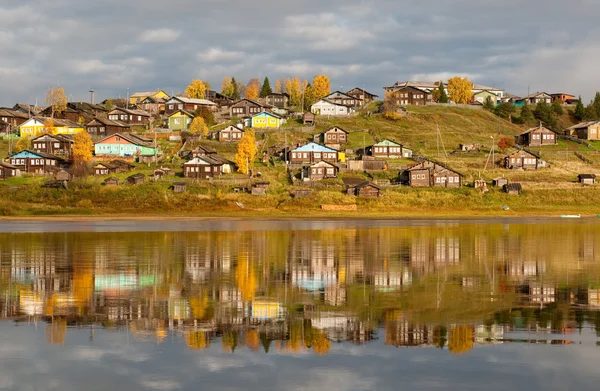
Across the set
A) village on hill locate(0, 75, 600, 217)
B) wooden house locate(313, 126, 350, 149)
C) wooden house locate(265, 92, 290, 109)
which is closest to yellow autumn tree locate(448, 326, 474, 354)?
village on hill locate(0, 75, 600, 217)

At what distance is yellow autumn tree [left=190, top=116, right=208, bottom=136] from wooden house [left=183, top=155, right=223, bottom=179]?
25.1 m

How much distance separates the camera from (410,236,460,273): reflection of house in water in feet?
124

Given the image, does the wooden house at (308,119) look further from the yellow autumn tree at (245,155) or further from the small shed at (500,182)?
the small shed at (500,182)

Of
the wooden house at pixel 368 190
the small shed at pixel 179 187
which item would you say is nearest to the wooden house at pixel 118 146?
the small shed at pixel 179 187

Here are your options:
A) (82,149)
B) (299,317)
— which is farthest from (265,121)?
(299,317)

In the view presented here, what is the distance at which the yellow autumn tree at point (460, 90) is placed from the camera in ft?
554

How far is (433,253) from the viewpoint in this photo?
43500mm

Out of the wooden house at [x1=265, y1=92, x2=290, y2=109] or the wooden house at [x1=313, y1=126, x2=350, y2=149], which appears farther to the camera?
the wooden house at [x1=265, y1=92, x2=290, y2=109]

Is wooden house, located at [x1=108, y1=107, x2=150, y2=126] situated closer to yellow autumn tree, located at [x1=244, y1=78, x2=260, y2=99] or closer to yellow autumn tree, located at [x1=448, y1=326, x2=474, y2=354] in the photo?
yellow autumn tree, located at [x1=244, y1=78, x2=260, y2=99]

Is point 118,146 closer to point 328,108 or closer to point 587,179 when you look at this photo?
point 328,108

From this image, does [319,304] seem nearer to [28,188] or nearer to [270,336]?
[270,336]

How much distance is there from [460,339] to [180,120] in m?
119

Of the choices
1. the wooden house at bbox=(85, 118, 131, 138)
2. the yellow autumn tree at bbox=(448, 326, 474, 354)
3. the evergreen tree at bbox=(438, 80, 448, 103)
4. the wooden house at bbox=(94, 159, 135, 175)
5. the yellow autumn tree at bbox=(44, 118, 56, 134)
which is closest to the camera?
the yellow autumn tree at bbox=(448, 326, 474, 354)

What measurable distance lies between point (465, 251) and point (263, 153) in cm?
7063
